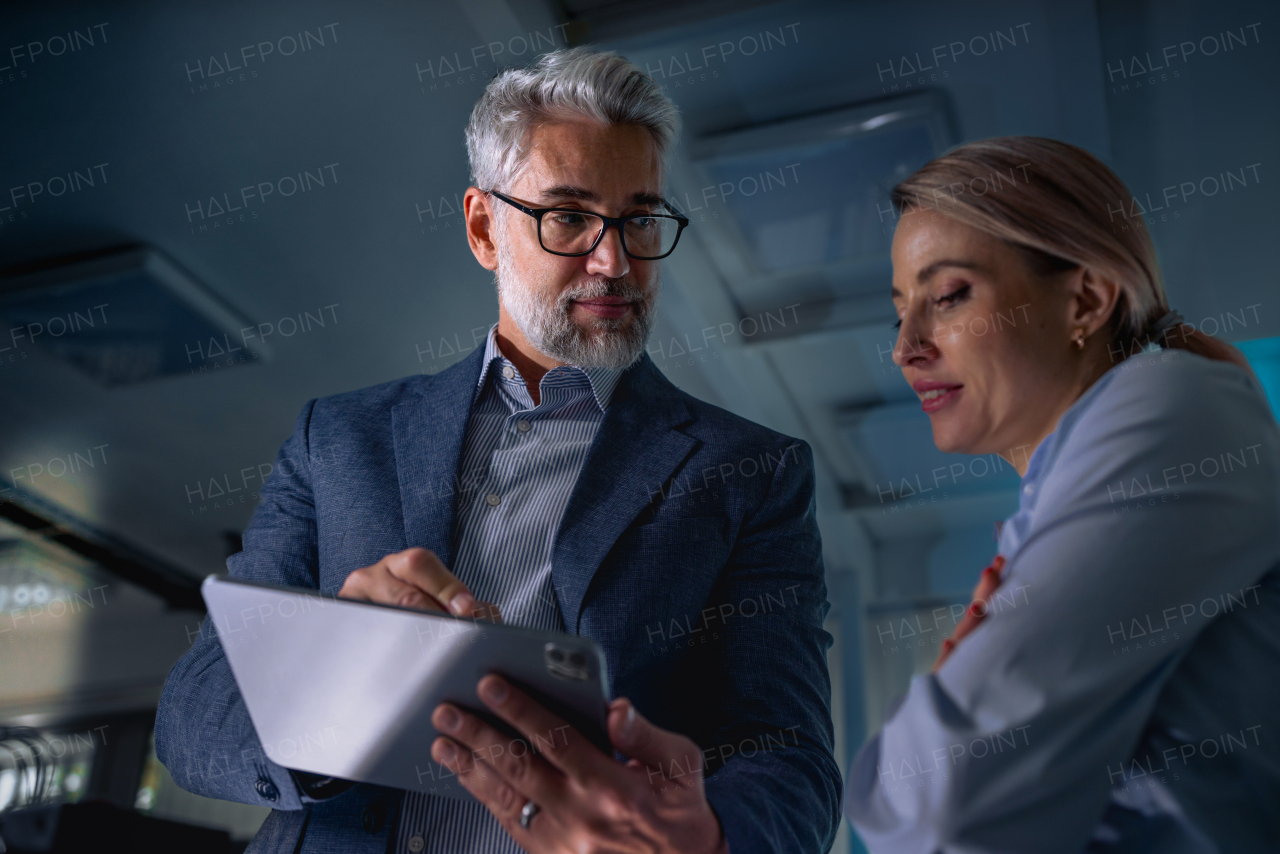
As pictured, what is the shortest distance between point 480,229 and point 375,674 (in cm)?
116

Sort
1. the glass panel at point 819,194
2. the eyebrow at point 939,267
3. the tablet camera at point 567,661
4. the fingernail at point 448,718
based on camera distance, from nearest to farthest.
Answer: the tablet camera at point 567,661, the fingernail at point 448,718, the eyebrow at point 939,267, the glass panel at point 819,194

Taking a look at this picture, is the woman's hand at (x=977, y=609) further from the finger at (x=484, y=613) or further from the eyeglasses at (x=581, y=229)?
the eyeglasses at (x=581, y=229)

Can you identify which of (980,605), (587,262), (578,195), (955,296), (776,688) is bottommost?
(776,688)

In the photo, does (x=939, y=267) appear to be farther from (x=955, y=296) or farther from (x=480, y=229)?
(x=480, y=229)

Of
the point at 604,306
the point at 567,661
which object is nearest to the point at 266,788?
the point at 567,661

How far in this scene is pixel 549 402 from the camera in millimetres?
1606

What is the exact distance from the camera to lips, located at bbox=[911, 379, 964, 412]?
1.29 m

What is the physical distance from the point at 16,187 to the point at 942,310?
10.9 feet

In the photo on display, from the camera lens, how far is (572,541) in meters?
1.35

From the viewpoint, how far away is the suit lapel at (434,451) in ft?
4.54

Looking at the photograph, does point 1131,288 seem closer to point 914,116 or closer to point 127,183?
point 914,116

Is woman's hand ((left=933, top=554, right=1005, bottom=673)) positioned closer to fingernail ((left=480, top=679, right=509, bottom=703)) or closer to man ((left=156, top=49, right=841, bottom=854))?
man ((left=156, top=49, right=841, bottom=854))

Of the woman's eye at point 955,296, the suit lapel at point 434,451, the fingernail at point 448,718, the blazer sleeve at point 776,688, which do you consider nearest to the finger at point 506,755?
the fingernail at point 448,718

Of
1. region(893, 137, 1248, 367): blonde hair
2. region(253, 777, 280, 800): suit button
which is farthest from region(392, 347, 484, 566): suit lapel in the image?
region(893, 137, 1248, 367): blonde hair
